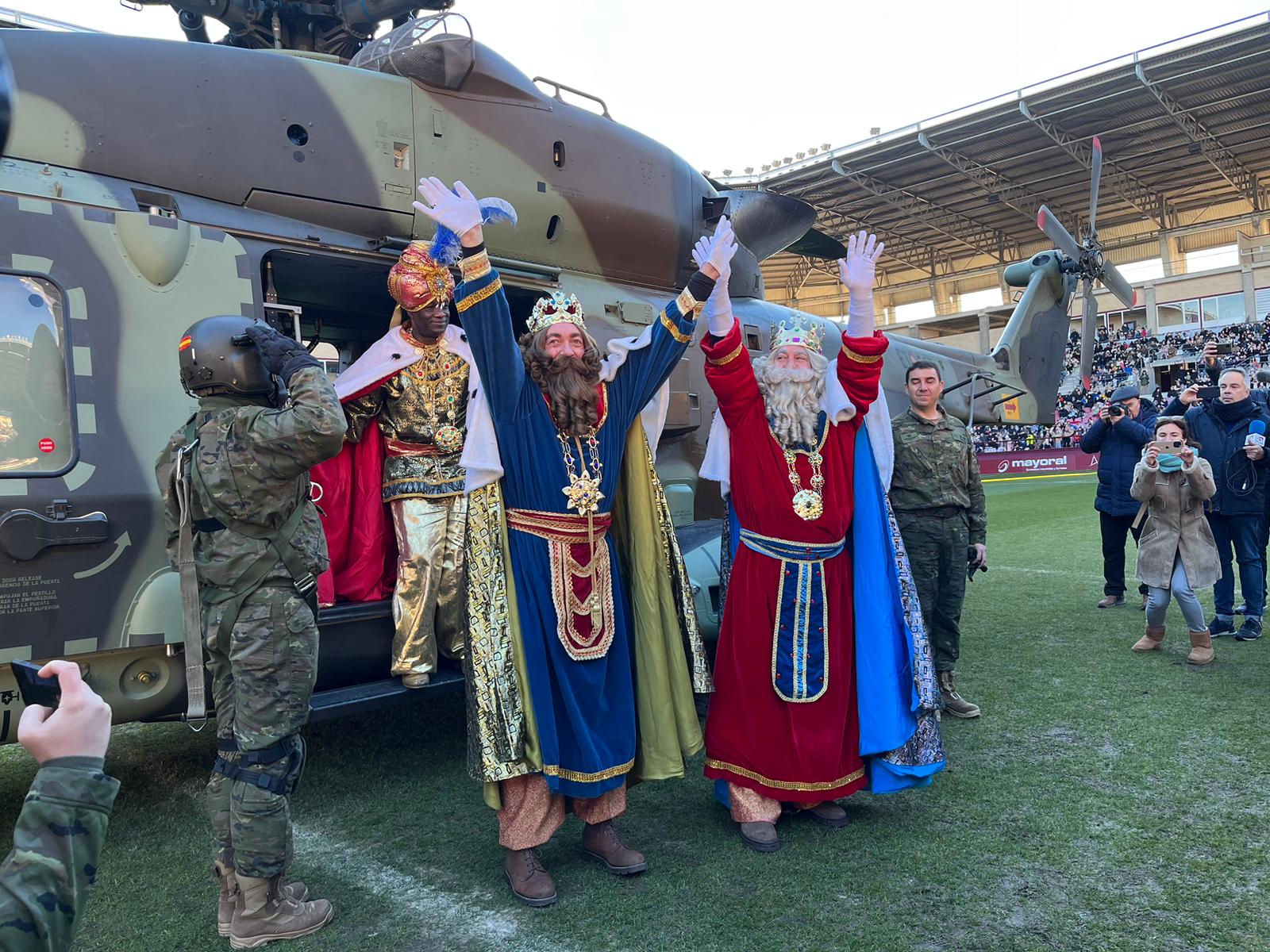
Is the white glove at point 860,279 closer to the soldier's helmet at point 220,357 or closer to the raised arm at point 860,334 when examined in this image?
the raised arm at point 860,334

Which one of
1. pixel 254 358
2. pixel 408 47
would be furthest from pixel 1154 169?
pixel 254 358

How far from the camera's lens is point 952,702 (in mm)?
4785

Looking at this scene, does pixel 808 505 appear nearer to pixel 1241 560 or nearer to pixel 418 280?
pixel 418 280

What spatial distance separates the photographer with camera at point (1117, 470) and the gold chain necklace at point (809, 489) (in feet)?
15.3

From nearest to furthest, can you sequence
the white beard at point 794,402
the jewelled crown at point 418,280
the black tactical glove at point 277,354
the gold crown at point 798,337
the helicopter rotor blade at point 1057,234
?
the black tactical glove at point 277,354
the white beard at point 794,402
the gold crown at point 798,337
the jewelled crown at point 418,280
the helicopter rotor blade at point 1057,234

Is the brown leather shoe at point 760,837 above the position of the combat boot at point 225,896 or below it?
below

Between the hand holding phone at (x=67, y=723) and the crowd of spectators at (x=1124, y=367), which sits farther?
the crowd of spectators at (x=1124, y=367)

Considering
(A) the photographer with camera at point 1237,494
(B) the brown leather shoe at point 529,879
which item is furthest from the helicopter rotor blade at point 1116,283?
(B) the brown leather shoe at point 529,879

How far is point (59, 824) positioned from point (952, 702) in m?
4.40

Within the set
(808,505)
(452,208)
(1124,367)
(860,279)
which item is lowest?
(808,505)

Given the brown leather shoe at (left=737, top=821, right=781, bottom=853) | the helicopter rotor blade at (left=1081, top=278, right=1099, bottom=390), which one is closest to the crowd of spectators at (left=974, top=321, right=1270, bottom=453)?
the helicopter rotor blade at (left=1081, top=278, right=1099, bottom=390)

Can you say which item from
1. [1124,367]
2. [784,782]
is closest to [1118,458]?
[784,782]

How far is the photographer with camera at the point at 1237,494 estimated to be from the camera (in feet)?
20.3

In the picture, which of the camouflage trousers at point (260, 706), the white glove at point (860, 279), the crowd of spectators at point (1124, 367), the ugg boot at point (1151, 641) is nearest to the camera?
the camouflage trousers at point (260, 706)
